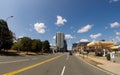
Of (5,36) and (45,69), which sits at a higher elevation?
(5,36)

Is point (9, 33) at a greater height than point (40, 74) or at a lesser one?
greater

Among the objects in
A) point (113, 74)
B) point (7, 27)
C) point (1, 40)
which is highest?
point (7, 27)

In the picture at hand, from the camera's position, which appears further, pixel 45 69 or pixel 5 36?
pixel 5 36

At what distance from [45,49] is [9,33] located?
121919 mm

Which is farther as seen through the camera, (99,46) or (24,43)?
(99,46)

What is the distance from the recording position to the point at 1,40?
236 feet

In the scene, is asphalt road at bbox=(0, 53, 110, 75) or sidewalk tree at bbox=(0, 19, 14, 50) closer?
asphalt road at bbox=(0, 53, 110, 75)

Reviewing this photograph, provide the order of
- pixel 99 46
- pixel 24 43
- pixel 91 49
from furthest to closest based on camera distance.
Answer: pixel 91 49
pixel 99 46
pixel 24 43

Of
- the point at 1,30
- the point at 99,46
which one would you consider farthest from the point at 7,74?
the point at 99,46

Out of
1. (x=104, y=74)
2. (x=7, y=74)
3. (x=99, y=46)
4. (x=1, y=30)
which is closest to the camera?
(x=7, y=74)

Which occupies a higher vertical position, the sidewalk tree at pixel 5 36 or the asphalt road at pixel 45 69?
the sidewalk tree at pixel 5 36

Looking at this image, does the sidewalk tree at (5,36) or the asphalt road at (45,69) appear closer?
the asphalt road at (45,69)

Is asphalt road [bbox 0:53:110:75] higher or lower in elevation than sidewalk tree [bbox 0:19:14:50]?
lower

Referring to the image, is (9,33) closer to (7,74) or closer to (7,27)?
(7,27)
